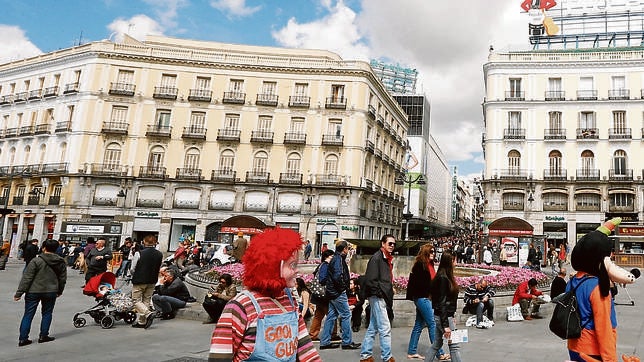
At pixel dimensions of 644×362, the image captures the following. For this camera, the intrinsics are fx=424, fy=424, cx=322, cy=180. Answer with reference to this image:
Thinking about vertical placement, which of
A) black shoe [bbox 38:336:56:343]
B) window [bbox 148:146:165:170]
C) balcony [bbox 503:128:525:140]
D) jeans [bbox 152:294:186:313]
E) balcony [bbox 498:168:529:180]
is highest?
balcony [bbox 503:128:525:140]

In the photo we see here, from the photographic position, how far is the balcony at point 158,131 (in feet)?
125

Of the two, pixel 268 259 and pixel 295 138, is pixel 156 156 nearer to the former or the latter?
pixel 295 138

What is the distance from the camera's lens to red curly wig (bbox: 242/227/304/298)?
2.42 meters

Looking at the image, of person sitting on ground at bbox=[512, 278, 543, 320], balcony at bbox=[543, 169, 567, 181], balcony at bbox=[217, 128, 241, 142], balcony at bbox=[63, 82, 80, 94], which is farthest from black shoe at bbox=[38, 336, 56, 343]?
balcony at bbox=[63, 82, 80, 94]

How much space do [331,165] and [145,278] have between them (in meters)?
31.1

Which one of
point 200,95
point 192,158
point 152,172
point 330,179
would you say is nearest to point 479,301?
point 330,179

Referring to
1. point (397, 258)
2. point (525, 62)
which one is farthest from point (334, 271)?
point (525, 62)

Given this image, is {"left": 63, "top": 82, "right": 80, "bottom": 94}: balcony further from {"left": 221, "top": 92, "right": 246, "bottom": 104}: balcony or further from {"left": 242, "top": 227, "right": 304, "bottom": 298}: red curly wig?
{"left": 242, "top": 227, "right": 304, "bottom": 298}: red curly wig

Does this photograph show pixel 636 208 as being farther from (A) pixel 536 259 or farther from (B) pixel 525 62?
(A) pixel 536 259

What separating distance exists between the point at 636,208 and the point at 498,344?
1395 inches

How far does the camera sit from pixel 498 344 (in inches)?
298

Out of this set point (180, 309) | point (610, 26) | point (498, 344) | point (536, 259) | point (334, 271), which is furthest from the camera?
point (610, 26)

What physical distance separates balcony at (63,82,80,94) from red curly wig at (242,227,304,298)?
43.8m

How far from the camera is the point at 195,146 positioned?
3866 cm
